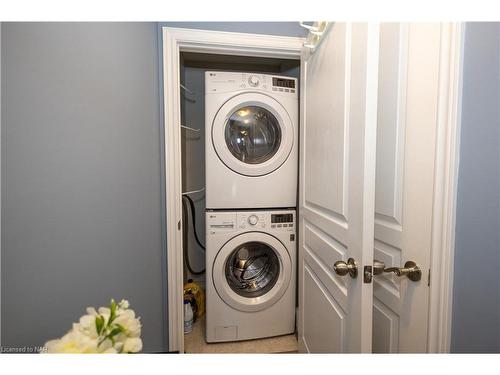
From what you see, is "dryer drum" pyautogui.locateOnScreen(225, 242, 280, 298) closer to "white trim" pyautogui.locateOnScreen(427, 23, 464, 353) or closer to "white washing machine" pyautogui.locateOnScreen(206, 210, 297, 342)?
"white washing machine" pyautogui.locateOnScreen(206, 210, 297, 342)

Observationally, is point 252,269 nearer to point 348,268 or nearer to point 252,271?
point 252,271

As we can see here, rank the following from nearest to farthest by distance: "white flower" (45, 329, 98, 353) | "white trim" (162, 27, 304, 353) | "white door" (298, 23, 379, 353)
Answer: "white flower" (45, 329, 98, 353)
"white door" (298, 23, 379, 353)
"white trim" (162, 27, 304, 353)

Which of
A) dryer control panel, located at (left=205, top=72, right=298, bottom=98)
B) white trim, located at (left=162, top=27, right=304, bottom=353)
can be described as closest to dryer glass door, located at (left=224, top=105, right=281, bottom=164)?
dryer control panel, located at (left=205, top=72, right=298, bottom=98)

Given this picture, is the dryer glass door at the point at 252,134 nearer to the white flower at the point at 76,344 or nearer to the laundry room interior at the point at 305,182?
the laundry room interior at the point at 305,182

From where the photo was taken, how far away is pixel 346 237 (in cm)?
77

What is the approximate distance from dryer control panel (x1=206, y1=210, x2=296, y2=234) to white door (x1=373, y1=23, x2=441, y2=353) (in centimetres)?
71

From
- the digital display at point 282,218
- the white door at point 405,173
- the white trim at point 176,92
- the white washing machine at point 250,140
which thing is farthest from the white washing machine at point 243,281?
the white door at point 405,173

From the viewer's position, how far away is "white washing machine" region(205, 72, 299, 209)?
1.48m

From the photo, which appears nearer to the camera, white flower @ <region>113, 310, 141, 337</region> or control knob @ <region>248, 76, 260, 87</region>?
white flower @ <region>113, 310, 141, 337</region>

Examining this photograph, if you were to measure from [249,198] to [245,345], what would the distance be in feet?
3.40

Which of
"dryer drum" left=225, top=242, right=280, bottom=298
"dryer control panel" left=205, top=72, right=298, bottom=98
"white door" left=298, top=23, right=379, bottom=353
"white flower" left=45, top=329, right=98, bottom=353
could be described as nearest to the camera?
"white flower" left=45, top=329, right=98, bottom=353

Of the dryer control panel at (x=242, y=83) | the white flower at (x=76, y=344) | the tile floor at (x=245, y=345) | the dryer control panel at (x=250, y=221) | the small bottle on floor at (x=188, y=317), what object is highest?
the dryer control panel at (x=242, y=83)

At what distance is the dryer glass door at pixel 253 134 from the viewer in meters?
1.57

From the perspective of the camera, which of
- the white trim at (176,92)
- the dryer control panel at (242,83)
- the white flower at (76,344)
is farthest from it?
the dryer control panel at (242,83)
